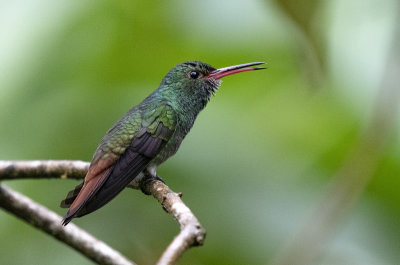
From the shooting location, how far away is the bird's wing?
2715 millimetres

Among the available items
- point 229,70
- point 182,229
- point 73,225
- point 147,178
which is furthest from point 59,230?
point 229,70

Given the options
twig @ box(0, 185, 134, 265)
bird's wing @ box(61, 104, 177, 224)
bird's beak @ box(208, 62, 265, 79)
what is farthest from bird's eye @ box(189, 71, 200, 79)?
twig @ box(0, 185, 134, 265)

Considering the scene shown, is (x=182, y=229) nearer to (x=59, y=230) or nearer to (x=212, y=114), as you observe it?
(x=59, y=230)

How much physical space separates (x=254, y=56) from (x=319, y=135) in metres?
0.65

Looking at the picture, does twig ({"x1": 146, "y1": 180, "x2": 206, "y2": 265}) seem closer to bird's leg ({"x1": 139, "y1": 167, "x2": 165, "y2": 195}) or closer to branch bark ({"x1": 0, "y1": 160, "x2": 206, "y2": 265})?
branch bark ({"x1": 0, "y1": 160, "x2": 206, "y2": 265})

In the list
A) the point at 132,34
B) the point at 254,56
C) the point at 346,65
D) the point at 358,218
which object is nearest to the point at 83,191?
the point at 132,34

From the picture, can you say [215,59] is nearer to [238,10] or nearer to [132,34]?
[238,10]

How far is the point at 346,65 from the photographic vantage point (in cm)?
368

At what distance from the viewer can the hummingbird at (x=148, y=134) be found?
9.20ft

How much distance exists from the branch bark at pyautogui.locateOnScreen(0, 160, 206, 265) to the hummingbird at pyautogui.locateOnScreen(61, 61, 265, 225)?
7 cm

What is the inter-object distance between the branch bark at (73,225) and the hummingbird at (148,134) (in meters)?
0.07

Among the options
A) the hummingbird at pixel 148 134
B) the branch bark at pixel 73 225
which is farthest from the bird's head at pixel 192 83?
the branch bark at pixel 73 225

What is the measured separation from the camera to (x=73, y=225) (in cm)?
229

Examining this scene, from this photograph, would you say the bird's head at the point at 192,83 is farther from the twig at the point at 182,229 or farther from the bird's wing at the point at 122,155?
the twig at the point at 182,229
